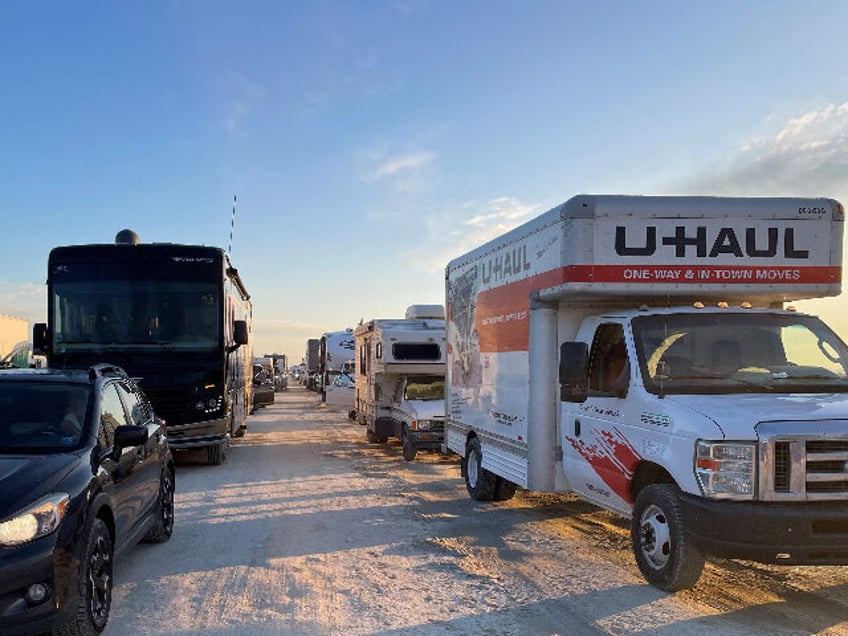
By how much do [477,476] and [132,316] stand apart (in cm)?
631

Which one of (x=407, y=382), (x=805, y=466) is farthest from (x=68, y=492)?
(x=407, y=382)

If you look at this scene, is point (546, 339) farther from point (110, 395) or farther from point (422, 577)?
point (110, 395)

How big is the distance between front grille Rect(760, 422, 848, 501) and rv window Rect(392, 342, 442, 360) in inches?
425

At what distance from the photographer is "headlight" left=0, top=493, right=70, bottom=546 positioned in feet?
13.3

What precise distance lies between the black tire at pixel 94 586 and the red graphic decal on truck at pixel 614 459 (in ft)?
13.2

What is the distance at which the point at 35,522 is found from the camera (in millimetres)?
4180

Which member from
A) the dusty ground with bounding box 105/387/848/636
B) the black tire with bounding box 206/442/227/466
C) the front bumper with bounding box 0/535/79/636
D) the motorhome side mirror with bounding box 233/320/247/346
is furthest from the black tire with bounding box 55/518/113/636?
the black tire with bounding box 206/442/227/466

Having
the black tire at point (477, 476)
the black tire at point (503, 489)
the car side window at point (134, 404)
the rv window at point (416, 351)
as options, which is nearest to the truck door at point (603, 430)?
the black tire at point (503, 489)

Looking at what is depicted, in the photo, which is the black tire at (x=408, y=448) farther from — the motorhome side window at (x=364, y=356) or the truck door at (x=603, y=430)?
the truck door at (x=603, y=430)

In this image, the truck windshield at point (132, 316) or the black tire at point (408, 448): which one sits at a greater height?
the truck windshield at point (132, 316)

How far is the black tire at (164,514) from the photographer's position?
709 centimetres

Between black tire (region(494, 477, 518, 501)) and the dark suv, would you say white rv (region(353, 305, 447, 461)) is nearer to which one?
black tire (region(494, 477, 518, 501))

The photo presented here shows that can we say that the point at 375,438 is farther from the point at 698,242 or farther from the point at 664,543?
the point at 664,543

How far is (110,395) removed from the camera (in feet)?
20.2
